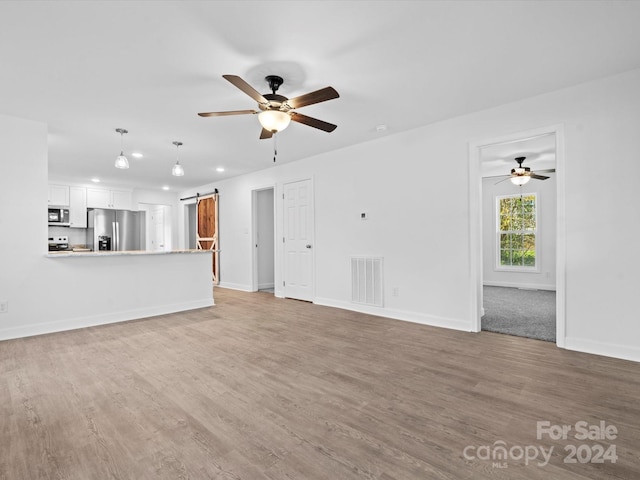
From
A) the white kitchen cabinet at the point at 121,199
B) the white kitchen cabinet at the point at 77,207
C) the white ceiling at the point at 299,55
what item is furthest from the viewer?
the white kitchen cabinet at the point at 121,199

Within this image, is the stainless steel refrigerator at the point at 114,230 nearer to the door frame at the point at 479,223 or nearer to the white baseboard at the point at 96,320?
the white baseboard at the point at 96,320

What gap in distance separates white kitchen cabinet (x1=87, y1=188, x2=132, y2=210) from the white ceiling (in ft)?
14.2

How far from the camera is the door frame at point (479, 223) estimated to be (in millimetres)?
3277

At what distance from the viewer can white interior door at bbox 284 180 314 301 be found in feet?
19.1

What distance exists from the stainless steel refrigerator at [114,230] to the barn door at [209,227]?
5.11 ft

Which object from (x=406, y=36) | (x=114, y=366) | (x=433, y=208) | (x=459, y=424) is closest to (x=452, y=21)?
(x=406, y=36)

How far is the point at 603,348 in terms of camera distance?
10.0 ft

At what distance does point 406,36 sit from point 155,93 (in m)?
2.46

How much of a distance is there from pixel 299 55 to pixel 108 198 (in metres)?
7.68

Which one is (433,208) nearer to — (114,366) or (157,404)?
(157,404)

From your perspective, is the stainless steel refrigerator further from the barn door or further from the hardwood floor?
the hardwood floor

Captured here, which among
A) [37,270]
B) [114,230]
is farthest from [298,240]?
[114,230]

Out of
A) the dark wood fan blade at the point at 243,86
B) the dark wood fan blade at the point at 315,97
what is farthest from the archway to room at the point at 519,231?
the dark wood fan blade at the point at 243,86

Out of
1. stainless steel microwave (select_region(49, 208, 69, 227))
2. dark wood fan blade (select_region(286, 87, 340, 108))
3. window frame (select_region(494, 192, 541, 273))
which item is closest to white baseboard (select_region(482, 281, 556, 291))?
window frame (select_region(494, 192, 541, 273))
